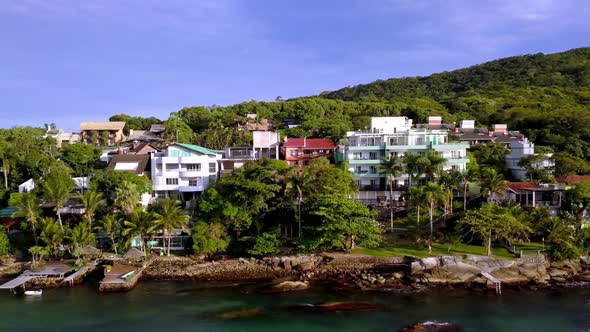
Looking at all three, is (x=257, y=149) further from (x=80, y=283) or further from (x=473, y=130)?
(x=473, y=130)

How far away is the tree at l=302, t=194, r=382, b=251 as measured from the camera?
39500mm

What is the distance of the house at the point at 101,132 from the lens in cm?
9353

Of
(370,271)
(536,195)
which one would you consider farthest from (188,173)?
Result: (536,195)

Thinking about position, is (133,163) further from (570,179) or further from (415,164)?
(570,179)

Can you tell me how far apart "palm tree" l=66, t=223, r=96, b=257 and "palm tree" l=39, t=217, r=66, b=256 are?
86cm

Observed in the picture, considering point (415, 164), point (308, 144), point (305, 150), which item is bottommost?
point (415, 164)

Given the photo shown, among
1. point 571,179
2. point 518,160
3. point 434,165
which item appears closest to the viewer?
point 434,165

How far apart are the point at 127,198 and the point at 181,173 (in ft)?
34.2

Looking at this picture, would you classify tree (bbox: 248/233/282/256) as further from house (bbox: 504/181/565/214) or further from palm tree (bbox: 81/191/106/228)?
house (bbox: 504/181/565/214)

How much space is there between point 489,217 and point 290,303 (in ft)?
63.5

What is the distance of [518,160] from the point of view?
2212 inches

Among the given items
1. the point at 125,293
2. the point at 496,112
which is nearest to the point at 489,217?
the point at 125,293

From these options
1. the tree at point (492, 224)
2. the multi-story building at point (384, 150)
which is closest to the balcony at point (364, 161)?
the multi-story building at point (384, 150)

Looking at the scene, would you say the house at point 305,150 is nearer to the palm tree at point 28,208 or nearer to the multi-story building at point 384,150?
the multi-story building at point 384,150
